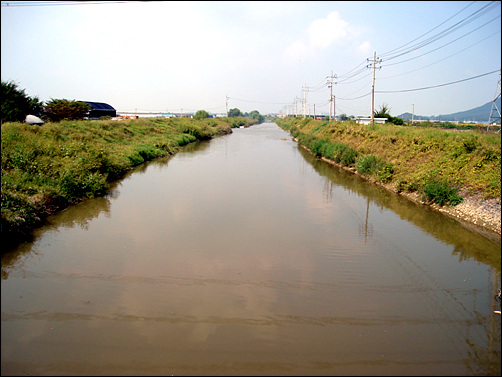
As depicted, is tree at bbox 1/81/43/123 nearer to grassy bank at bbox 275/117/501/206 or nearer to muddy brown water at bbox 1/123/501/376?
muddy brown water at bbox 1/123/501/376

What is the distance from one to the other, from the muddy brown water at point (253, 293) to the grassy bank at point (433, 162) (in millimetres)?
1387

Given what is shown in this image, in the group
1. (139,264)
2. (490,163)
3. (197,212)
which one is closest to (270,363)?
(139,264)

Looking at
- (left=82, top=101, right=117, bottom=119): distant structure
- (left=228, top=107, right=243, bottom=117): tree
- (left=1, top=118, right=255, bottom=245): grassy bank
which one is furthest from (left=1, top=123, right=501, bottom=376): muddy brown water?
(left=228, top=107, right=243, bottom=117): tree

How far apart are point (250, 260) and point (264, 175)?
11101 mm

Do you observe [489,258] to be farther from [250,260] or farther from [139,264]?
[139,264]

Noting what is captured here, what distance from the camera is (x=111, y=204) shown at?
38.4ft

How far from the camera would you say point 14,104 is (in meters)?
21.4

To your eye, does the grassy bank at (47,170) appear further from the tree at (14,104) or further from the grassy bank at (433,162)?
the grassy bank at (433,162)

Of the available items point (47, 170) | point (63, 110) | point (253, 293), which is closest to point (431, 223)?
point (253, 293)

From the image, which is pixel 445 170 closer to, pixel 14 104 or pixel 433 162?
pixel 433 162

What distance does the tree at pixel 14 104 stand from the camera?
20391mm

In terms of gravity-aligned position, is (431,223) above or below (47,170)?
below

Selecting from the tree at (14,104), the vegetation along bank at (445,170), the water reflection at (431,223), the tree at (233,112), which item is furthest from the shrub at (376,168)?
the tree at (233,112)

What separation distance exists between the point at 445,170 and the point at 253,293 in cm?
964
